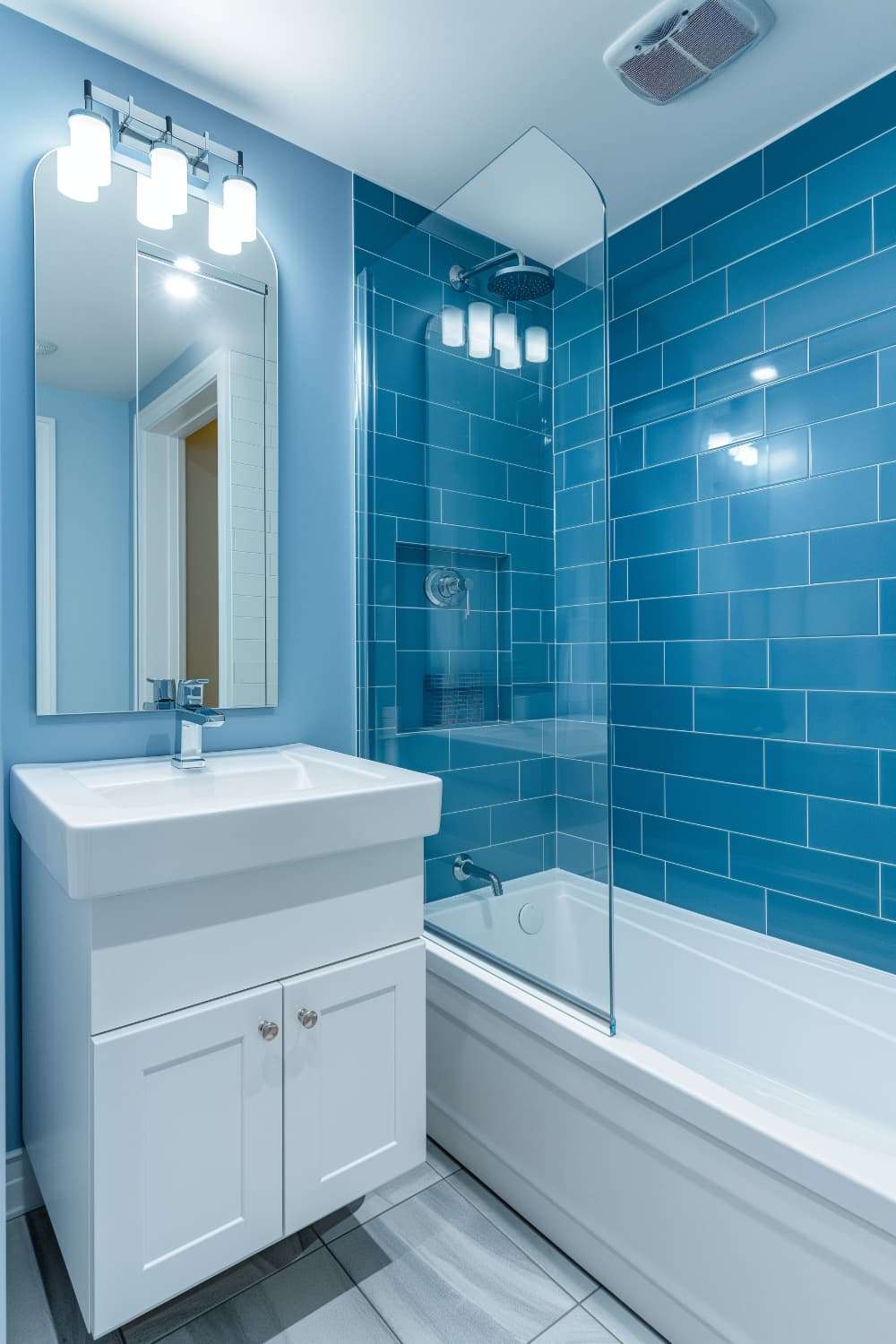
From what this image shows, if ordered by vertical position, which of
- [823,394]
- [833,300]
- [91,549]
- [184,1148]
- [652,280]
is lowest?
[184,1148]

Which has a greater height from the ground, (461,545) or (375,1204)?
(461,545)

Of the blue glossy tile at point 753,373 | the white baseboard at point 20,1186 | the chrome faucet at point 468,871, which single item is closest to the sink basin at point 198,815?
the chrome faucet at point 468,871

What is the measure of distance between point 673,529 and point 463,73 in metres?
1.30

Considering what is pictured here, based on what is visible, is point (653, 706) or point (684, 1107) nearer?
point (684, 1107)

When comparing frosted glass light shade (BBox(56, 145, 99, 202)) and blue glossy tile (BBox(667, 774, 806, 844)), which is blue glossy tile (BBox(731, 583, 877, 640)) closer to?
blue glossy tile (BBox(667, 774, 806, 844))

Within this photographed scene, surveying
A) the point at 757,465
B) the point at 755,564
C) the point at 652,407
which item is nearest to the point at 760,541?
the point at 755,564

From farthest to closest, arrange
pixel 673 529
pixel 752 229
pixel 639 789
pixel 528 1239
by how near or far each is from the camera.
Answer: pixel 639 789
pixel 673 529
pixel 752 229
pixel 528 1239

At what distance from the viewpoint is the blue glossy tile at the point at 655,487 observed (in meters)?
2.28

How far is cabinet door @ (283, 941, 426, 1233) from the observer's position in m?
1.30

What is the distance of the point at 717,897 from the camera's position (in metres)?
2.21

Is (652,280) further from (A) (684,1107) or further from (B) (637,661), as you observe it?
(A) (684,1107)

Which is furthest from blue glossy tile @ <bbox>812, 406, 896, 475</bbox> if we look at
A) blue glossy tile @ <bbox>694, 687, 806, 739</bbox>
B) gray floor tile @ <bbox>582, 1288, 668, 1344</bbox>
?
gray floor tile @ <bbox>582, 1288, 668, 1344</bbox>

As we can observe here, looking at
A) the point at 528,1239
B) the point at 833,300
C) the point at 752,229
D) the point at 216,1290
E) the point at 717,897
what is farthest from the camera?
the point at 717,897

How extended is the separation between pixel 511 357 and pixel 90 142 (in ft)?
3.28
